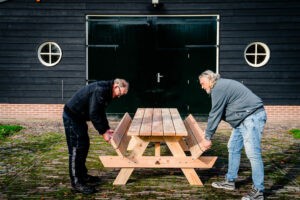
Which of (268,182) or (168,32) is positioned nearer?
(268,182)

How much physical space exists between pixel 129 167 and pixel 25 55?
8.06 m

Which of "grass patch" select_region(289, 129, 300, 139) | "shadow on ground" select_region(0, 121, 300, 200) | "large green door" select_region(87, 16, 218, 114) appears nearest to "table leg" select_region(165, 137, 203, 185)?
"shadow on ground" select_region(0, 121, 300, 200)

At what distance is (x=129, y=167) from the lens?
18.6ft

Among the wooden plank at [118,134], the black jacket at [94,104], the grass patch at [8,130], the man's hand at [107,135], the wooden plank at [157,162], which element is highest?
the black jacket at [94,104]

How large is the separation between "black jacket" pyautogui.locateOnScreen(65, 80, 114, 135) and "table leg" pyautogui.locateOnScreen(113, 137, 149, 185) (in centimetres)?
64

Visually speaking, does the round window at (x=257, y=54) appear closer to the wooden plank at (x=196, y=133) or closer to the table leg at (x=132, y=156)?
the wooden plank at (x=196, y=133)

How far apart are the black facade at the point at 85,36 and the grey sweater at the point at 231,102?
290 inches

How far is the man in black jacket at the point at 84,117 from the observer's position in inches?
202

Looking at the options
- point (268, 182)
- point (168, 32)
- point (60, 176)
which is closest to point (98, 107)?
point (60, 176)

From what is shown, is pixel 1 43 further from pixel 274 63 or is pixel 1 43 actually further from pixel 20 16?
pixel 274 63

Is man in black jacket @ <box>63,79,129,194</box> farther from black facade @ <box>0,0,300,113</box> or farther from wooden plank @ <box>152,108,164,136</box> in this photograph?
black facade @ <box>0,0,300,113</box>

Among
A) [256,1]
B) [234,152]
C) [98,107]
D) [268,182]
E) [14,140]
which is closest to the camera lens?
[98,107]

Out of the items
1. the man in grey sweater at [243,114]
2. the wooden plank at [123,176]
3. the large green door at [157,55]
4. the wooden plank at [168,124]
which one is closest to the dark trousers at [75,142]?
the wooden plank at [123,176]

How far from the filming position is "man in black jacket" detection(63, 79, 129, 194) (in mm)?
5137
